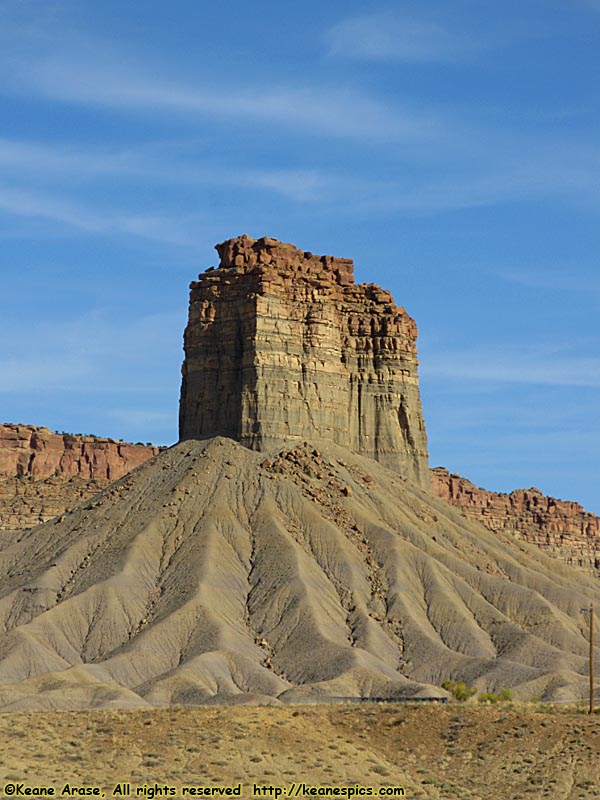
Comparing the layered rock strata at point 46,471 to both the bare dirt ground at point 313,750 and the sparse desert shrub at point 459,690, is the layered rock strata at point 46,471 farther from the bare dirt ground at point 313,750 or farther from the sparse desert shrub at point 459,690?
the bare dirt ground at point 313,750

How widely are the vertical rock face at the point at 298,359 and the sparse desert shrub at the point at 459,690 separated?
3145 centimetres

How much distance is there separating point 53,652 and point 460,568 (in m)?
31.4

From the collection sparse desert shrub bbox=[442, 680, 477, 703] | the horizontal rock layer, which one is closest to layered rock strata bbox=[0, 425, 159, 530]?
the horizontal rock layer

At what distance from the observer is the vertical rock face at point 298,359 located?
476ft

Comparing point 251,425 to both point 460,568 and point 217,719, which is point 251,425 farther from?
point 217,719

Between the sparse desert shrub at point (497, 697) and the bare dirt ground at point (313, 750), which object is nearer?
the bare dirt ground at point (313, 750)

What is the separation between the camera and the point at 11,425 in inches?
7707

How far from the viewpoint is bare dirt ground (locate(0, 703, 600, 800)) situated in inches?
3027

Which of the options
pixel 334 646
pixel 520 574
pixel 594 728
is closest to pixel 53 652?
pixel 334 646

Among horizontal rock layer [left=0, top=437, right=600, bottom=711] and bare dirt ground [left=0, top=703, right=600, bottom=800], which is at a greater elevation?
horizontal rock layer [left=0, top=437, right=600, bottom=711]

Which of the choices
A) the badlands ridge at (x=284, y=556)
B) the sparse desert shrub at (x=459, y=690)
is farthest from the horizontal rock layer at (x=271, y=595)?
the sparse desert shrub at (x=459, y=690)

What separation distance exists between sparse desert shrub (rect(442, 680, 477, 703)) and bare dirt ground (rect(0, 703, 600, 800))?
21.1 m

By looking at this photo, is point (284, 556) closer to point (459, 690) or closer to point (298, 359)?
point (298, 359)

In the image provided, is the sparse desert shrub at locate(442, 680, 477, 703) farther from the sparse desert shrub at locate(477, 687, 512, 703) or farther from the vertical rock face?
the vertical rock face
